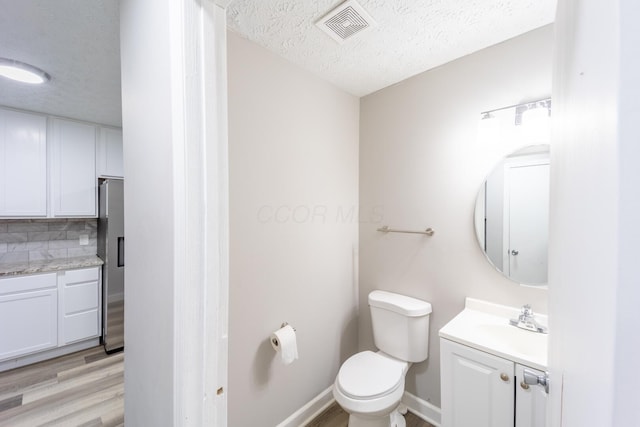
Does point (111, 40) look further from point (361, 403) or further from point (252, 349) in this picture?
point (361, 403)

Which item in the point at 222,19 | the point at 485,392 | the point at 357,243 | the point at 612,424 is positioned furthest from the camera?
the point at 357,243

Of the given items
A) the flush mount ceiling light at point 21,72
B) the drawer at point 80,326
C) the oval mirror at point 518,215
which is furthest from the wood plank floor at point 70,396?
the flush mount ceiling light at point 21,72

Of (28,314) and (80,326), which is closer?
(28,314)

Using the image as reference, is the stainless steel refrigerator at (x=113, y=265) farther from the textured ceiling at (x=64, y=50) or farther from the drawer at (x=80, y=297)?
the textured ceiling at (x=64, y=50)

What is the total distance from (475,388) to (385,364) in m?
0.55

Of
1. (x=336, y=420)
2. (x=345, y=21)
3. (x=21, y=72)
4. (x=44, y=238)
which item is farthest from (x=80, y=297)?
(x=345, y=21)

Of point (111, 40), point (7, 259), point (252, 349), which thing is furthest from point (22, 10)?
Result: point (7, 259)

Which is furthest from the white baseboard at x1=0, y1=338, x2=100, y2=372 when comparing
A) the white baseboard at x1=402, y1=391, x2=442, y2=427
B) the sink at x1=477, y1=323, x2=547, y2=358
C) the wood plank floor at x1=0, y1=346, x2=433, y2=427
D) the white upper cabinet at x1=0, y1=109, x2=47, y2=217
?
the sink at x1=477, y1=323, x2=547, y2=358

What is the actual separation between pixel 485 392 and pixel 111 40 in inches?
104

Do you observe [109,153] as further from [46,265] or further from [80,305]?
[80,305]

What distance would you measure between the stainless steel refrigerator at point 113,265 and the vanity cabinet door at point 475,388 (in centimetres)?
294

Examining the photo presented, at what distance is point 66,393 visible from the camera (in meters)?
1.98

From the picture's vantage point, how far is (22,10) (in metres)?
1.19

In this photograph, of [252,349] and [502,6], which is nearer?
[502,6]
